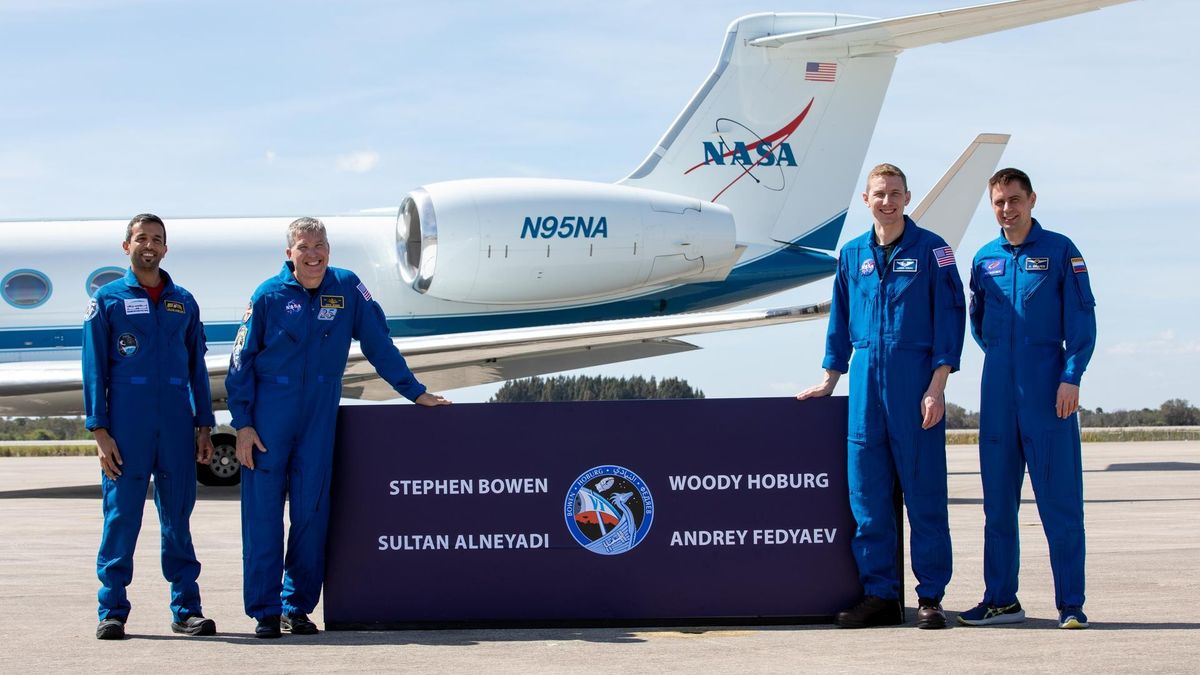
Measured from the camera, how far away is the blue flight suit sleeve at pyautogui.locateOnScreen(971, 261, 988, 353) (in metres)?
6.03

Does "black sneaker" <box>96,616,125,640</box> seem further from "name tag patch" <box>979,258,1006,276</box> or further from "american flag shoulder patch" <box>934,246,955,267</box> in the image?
"name tag patch" <box>979,258,1006,276</box>

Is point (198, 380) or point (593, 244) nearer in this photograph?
point (198, 380)

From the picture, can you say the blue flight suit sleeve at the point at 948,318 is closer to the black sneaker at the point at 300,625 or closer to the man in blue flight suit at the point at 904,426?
the man in blue flight suit at the point at 904,426

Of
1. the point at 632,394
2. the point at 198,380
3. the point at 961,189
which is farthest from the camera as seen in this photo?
the point at 632,394

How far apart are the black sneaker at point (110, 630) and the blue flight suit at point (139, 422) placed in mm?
60

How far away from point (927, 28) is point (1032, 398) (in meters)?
9.93

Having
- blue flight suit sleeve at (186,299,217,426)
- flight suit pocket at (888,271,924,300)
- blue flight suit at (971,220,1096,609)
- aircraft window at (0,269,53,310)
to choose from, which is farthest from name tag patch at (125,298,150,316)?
aircraft window at (0,269,53,310)

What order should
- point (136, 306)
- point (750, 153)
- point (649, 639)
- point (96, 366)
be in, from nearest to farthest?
point (649, 639) → point (96, 366) → point (136, 306) → point (750, 153)

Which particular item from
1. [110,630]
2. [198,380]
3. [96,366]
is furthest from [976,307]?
[110,630]

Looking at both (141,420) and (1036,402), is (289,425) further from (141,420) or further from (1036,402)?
(1036,402)

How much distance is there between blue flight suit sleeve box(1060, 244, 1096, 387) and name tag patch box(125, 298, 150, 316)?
4136mm

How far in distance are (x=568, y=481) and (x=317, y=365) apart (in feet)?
4.09

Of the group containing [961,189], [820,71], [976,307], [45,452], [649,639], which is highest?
[820,71]

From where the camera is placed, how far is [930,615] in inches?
221
